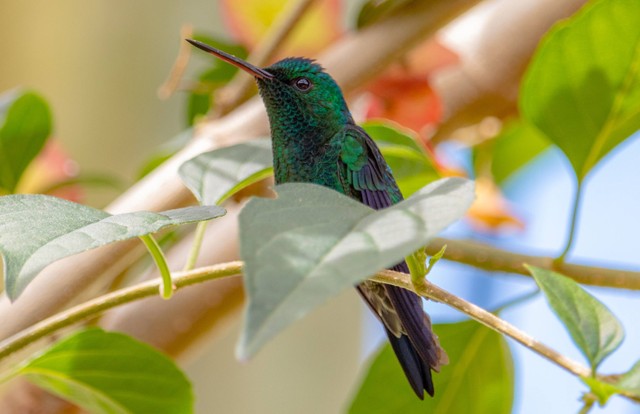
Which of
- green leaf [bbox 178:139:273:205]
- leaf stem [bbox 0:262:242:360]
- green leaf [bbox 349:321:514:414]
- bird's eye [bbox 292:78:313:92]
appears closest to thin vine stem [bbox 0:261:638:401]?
leaf stem [bbox 0:262:242:360]

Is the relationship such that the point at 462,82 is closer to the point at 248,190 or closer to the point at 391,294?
the point at 248,190

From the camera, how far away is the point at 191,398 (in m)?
0.56

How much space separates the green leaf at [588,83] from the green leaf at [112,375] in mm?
346

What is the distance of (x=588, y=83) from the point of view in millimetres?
621

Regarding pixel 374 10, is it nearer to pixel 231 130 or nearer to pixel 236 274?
pixel 231 130

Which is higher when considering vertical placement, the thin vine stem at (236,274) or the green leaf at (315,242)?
the green leaf at (315,242)

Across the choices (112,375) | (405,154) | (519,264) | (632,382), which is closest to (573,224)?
(519,264)

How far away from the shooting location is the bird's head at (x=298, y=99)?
Result: 74 centimetres

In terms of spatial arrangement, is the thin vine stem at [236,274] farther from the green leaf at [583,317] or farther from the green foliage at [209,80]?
the green foliage at [209,80]

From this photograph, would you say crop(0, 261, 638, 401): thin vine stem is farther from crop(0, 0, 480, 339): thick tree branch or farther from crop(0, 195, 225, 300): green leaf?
crop(0, 0, 480, 339): thick tree branch

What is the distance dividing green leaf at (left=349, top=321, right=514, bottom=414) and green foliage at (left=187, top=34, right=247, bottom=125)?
0.45 meters

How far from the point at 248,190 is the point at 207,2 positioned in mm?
1268

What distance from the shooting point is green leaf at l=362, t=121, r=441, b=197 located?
672mm

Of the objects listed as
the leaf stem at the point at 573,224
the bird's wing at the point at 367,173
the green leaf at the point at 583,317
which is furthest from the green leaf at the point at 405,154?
the green leaf at the point at 583,317
